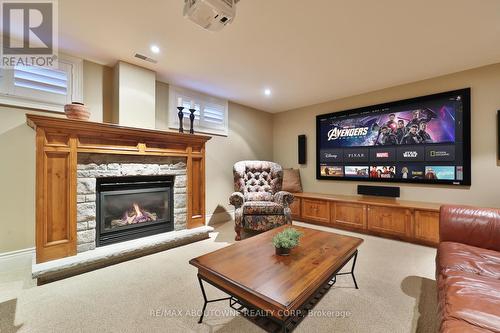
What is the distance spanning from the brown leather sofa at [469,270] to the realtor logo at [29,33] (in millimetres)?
3607

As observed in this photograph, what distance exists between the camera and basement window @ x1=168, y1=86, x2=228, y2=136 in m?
3.82

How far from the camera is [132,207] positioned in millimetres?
2973

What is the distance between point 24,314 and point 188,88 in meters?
3.49

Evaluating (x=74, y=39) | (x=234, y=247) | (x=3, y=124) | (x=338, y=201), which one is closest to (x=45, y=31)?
(x=74, y=39)

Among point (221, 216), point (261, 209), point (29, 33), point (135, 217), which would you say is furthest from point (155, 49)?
point (221, 216)

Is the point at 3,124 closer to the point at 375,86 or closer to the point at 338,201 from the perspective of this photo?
the point at 338,201

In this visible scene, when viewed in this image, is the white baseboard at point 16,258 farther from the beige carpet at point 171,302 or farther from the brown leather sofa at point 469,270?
the brown leather sofa at point 469,270

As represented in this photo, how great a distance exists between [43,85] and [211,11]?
2398 millimetres

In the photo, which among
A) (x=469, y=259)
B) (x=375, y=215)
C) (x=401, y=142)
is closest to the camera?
(x=469, y=259)

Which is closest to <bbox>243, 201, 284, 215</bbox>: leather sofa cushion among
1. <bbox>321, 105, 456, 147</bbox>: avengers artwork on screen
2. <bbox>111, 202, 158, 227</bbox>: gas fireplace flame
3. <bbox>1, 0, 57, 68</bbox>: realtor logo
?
<bbox>111, 202, 158, 227</bbox>: gas fireplace flame

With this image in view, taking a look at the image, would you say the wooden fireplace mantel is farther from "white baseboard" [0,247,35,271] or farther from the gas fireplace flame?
the gas fireplace flame

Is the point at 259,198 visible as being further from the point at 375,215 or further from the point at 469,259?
the point at 469,259

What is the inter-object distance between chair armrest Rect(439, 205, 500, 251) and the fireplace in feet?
10.6

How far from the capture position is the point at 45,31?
234cm
